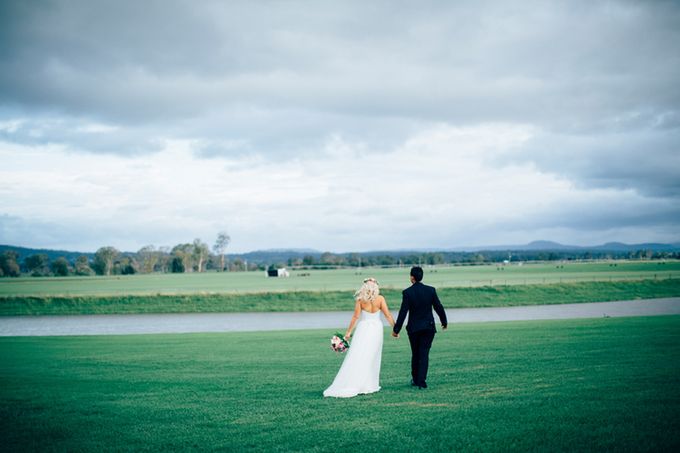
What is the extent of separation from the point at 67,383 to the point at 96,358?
6.69 m

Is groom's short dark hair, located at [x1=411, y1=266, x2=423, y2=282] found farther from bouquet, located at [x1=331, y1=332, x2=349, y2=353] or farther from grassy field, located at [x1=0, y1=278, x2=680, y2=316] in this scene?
grassy field, located at [x1=0, y1=278, x2=680, y2=316]

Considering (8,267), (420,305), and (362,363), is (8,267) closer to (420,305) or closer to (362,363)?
(362,363)

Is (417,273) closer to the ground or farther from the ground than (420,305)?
farther from the ground

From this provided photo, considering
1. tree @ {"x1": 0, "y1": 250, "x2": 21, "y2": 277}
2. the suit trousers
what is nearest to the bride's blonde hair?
the suit trousers

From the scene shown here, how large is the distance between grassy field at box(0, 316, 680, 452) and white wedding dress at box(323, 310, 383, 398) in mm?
394

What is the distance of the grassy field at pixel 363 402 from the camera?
28.1 ft

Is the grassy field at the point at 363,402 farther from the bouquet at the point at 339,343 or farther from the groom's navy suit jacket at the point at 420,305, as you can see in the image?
the groom's navy suit jacket at the point at 420,305

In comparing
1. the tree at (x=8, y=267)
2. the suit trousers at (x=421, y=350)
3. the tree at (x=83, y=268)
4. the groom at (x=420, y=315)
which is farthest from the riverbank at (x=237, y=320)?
the tree at (x=83, y=268)

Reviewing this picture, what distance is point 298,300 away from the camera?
62125mm

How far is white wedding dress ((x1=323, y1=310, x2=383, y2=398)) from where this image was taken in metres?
12.0

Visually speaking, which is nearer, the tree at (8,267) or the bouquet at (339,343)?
the bouquet at (339,343)

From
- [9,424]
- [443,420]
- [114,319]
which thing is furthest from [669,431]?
[114,319]

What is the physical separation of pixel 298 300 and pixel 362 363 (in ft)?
166

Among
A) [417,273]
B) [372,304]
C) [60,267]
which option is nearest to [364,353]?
[372,304]
